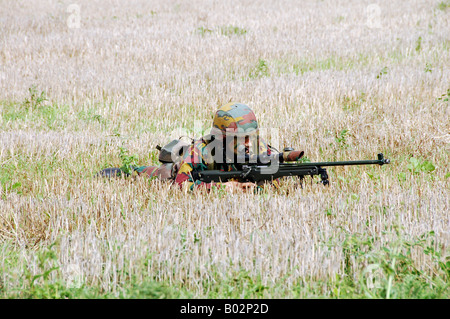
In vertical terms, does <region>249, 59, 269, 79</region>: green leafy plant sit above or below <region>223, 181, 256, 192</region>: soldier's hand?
above

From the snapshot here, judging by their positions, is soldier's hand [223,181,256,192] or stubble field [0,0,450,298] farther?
soldier's hand [223,181,256,192]

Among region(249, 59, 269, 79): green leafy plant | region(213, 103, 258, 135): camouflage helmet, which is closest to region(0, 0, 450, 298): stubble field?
region(249, 59, 269, 79): green leafy plant

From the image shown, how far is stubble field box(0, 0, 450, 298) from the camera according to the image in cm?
311

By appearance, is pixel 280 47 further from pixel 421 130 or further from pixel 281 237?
pixel 281 237

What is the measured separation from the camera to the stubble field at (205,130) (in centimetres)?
311

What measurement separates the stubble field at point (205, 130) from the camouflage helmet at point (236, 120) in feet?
2.20

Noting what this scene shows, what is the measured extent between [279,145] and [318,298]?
3.90 meters

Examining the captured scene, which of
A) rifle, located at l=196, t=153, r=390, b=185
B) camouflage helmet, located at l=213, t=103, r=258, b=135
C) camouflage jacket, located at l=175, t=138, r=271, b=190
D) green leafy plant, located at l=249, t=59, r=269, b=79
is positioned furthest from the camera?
green leafy plant, located at l=249, t=59, r=269, b=79

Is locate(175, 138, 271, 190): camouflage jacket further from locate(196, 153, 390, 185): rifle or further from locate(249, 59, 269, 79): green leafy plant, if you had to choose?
locate(249, 59, 269, 79): green leafy plant

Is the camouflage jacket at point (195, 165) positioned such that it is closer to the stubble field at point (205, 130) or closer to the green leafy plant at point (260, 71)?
the stubble field at point (205, 130)

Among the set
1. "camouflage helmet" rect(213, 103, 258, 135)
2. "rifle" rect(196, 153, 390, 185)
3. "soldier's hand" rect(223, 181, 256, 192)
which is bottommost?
"soldier's hand" rect(223, 181, 256, 192)

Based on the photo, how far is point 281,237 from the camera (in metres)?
3.47

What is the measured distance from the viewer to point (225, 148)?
485 centimetres

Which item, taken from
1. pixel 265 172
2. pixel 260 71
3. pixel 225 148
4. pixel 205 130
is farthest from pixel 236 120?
pixel 260 71
